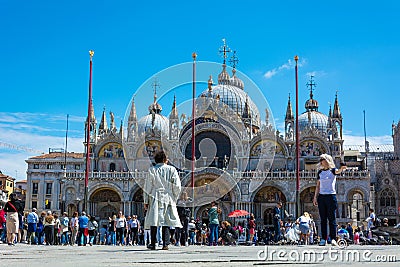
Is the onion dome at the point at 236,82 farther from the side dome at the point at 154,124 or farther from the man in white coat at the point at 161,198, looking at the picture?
the man in white coat at the point at 161,198

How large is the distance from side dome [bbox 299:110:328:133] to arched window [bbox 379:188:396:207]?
26.4ft

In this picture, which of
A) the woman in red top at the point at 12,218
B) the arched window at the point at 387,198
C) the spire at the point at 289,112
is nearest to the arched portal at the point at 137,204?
the spire at the point at 289,112

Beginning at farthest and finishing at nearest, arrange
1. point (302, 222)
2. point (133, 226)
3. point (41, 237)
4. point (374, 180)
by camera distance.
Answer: point (374, 180)
point (41, 237)
point (133, 226)
point (302, 222)

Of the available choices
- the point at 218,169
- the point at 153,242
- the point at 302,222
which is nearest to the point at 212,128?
the point at 218,169

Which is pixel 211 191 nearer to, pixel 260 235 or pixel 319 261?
pixel 260 235

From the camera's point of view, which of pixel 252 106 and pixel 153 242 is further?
pixel 252 106

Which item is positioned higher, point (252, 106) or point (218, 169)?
point (252, 106)

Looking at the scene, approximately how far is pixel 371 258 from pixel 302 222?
937cm

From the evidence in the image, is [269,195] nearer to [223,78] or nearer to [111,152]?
[111,152]

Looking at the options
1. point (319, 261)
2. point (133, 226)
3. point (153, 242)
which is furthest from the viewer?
point (133, 226)

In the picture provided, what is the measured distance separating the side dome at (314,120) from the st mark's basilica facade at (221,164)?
9.85ft

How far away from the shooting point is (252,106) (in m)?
57.4

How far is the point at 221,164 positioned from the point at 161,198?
3848 cm

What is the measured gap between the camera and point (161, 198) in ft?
32.1
